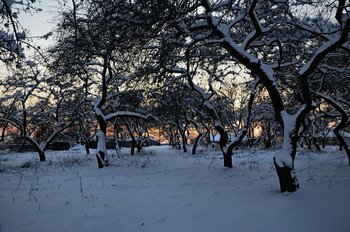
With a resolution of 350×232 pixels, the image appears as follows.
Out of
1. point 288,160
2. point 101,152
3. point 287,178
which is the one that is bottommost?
point 287,178

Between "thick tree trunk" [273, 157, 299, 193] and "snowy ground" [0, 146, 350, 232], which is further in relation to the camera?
"thick tree trunk" [273, 157, 299, 193]

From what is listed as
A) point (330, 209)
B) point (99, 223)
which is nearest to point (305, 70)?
point (330, 209)

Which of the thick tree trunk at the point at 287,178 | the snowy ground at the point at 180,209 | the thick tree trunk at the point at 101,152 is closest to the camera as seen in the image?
the snowy ground at the point at 180,209

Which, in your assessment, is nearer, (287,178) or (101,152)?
(287,178)

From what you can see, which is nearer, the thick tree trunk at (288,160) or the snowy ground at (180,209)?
the snowy ground at (180,209)

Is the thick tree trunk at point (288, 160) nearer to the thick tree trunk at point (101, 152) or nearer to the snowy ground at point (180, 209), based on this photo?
the snowy ground at point (180, 209)

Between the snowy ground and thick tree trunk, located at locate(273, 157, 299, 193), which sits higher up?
thick tree trunk, located at locate(273, 157, 299, 193)

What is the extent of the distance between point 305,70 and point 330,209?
3.02m

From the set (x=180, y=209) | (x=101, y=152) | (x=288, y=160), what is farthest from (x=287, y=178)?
(x=101, y=152)

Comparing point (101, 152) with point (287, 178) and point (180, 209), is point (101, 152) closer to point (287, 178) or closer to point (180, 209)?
point (180, 209)

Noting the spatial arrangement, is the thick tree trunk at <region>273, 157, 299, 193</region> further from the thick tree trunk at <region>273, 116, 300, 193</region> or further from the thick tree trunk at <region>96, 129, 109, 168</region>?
the thick tree trunk at <region>96, 129, 109, 168</region>

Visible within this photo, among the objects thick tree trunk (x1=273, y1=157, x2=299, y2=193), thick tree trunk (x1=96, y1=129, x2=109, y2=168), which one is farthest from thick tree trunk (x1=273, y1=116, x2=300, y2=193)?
thick tree trunk (x1=96, y1=129, x2=109, y2=168)

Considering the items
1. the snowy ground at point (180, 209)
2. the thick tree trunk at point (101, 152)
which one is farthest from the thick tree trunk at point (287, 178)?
the thick tree trunk at point (101, 152)

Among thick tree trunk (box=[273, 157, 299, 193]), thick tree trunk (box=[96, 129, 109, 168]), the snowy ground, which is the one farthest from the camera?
thick tree trunk (box=[96, 129, 109, 168])
